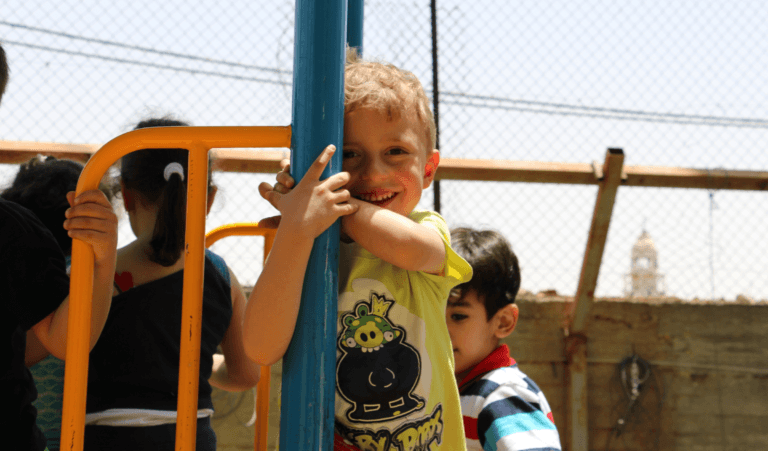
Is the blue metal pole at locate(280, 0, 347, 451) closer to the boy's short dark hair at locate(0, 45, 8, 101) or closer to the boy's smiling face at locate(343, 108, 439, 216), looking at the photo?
the boy's smiling face at locate(343, 108, 439, 216)

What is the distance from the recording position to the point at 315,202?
83 centimetres

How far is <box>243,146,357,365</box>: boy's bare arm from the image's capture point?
32.7 inches

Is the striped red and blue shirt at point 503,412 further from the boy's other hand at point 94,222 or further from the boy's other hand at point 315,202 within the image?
the boy's other hand at point 94,222

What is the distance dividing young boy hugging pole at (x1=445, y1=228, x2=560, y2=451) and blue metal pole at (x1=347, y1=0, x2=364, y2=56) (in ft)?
2.63

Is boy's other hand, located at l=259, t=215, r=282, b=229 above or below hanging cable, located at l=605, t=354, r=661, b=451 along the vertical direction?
above

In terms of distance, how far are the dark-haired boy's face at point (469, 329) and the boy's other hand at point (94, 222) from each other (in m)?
1.00

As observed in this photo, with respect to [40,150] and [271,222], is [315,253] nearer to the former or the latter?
[271,222]

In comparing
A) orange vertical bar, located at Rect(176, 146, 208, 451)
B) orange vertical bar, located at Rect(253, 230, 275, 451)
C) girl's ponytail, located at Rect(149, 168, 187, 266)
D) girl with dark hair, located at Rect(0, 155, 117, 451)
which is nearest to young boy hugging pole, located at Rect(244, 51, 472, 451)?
orange vertical bar, located at Rect(176, 146, 208, 451)

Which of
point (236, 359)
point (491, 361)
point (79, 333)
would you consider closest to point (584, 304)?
point (491, 361)

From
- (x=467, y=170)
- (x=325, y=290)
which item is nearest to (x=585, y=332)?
(x=467, y=170)

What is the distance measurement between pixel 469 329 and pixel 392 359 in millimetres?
816

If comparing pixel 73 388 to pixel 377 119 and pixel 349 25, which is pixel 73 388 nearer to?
pixel 377 119

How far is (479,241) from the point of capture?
73.4 inches

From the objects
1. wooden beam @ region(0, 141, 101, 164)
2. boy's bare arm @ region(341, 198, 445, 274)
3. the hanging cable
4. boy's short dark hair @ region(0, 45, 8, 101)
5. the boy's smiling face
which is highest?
wooden beam @ region(0, 141, 101, 164)
